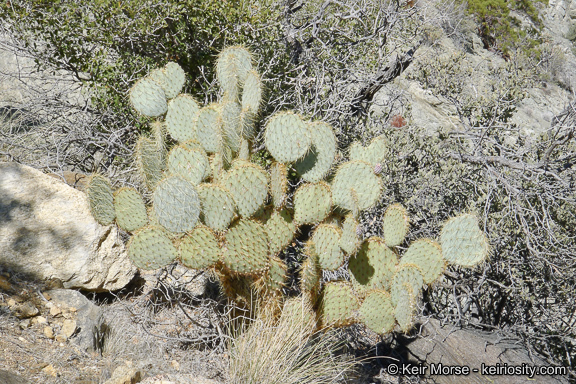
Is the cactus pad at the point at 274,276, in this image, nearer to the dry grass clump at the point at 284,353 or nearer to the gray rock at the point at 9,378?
the dry grass clump at the point at 284,353

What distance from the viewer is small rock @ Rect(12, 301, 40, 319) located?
3.21m

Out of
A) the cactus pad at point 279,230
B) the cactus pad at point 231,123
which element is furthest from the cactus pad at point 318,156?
the cactus pad at point 231,123

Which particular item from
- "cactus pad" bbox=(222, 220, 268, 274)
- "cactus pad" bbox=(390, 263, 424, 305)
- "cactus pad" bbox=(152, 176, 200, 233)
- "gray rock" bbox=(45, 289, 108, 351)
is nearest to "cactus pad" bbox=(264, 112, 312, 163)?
"cactus pad" bbox=(222, 220, 268, 274)

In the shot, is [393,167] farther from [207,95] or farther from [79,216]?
[79,216]

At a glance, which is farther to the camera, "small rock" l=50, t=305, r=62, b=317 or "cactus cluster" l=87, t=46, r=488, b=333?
"small rock" l=50, t=305, r=62, b=317

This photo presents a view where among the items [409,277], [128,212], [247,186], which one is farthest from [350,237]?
[128,212]

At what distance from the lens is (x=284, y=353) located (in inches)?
120

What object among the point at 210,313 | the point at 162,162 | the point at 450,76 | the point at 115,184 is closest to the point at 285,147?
the point at 162,162

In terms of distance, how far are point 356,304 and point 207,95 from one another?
2.67 meters

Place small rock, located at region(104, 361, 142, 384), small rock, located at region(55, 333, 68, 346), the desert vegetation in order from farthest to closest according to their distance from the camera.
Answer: the desert vegetation, small rock, located at region(55, 333, 68, 346), small rock, located at region(104, 361, 142, 384)

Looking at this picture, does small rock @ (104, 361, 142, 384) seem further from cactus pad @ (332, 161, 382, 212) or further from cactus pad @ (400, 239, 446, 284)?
cactus pad @ (400, 239, 446, 284)

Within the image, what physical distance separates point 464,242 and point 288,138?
1300mm

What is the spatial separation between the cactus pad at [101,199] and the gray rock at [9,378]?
3.28 ft

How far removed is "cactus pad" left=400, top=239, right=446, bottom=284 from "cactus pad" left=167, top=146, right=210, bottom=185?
4.65ft
